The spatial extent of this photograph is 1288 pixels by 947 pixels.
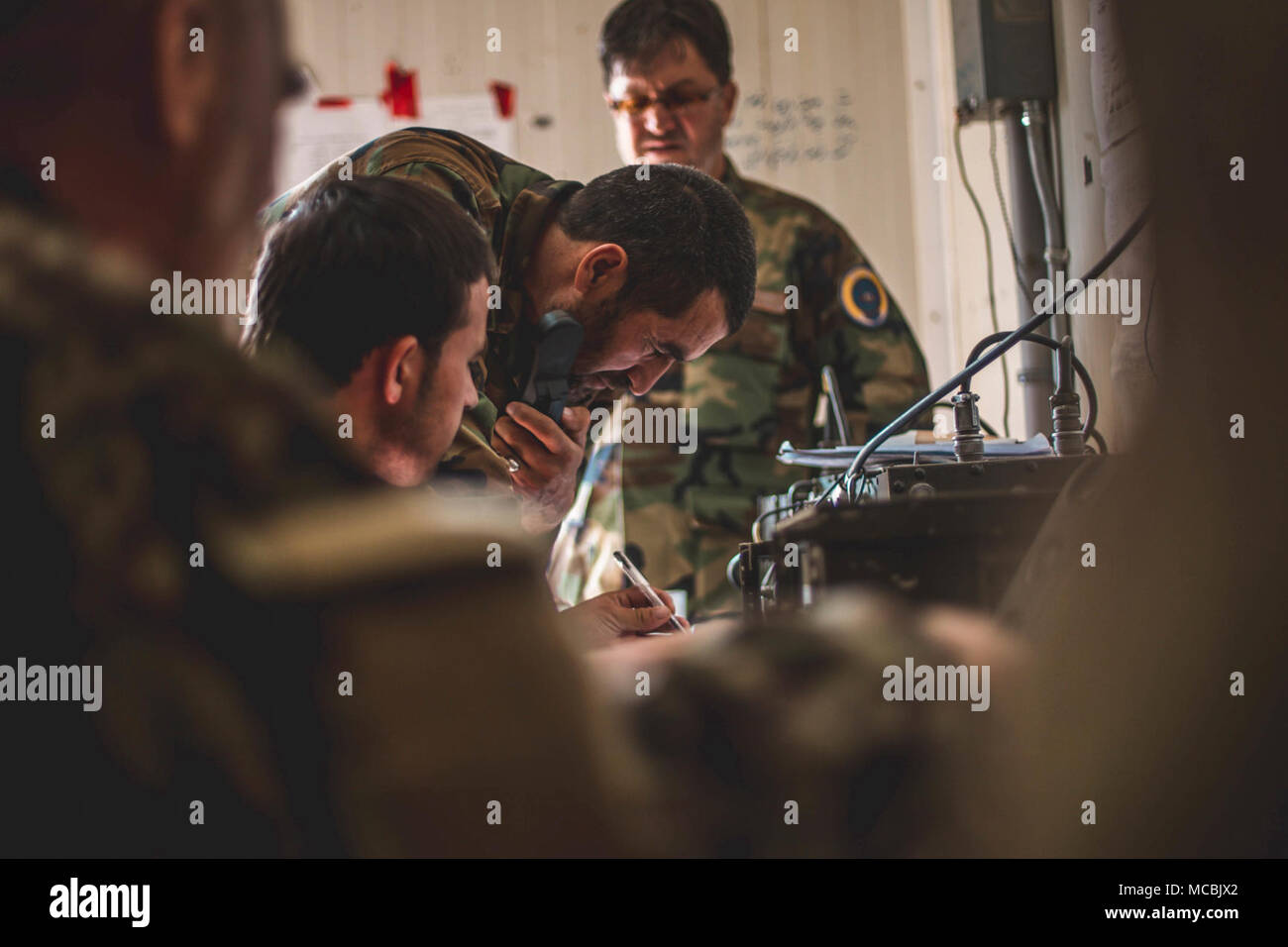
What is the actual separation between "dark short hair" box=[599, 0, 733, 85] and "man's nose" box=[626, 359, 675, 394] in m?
0.78

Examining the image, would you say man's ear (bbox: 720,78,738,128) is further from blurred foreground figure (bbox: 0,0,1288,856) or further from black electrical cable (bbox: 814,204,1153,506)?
blurred foreground figure (bbox: 0,0,1288,856)

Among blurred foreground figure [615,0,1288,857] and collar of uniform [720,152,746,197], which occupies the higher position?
collar of uniform [720,152,746,197]

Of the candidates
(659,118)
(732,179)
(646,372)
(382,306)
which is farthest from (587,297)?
(732,179)

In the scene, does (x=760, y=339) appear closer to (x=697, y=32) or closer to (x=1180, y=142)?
(x=697, y=32)

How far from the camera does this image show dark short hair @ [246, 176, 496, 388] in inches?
28.0

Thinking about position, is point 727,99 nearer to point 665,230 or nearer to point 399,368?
point 665,230

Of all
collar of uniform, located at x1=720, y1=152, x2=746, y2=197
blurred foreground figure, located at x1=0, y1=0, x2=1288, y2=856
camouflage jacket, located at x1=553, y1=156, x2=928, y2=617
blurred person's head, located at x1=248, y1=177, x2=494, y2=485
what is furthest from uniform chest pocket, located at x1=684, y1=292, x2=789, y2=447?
blurred foreground figure, located at x1=0, y1=0, x2=1288, y2=856

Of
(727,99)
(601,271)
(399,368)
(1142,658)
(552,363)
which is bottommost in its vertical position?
(1142,658)

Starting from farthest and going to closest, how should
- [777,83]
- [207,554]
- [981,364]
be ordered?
[777,83] < [981,364] < [207,554]

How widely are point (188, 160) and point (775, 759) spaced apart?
1.23 feet

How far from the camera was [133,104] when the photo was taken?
0.48 m

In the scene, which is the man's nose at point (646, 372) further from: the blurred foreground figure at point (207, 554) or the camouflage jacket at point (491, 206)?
the blurred foreground figure at point (207, 554)

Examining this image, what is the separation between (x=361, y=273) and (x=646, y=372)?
0.74 m

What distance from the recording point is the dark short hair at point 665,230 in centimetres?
136
